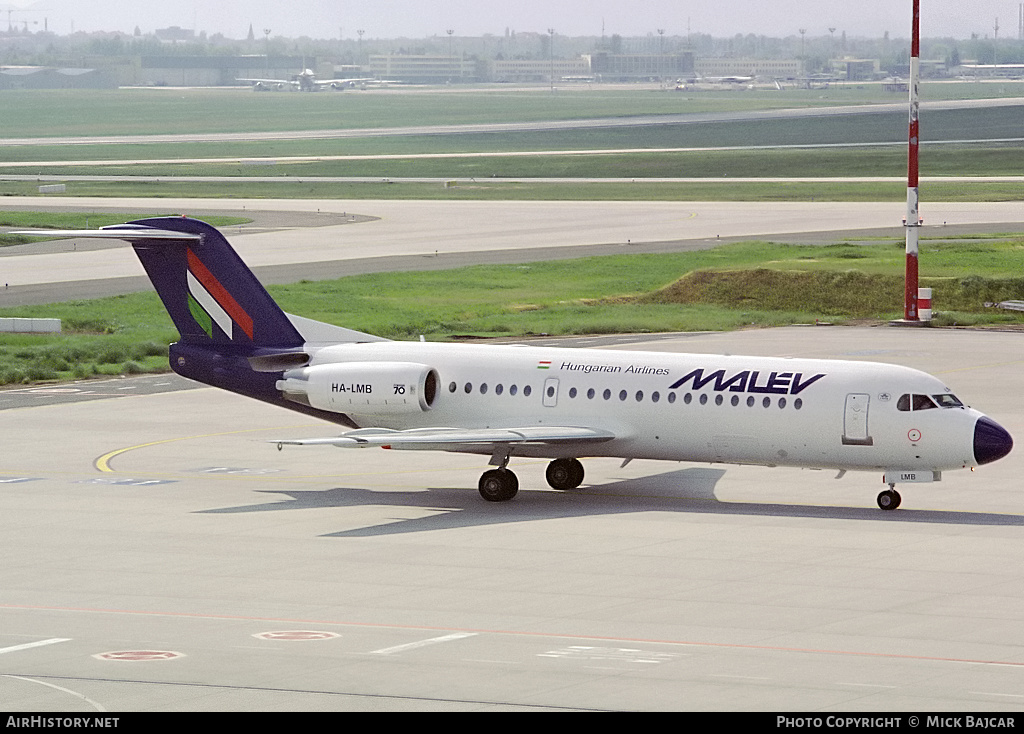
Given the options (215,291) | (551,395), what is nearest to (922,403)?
(551,395)

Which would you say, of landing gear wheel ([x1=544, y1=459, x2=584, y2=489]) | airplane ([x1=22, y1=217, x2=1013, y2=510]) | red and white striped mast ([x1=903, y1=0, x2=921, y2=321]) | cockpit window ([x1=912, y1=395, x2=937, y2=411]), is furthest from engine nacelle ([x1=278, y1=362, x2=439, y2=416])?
red and white striped mast ([x1=903, y1=0, x2=921, y2=321])

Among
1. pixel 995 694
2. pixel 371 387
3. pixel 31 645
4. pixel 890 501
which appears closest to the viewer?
pixel 995 694

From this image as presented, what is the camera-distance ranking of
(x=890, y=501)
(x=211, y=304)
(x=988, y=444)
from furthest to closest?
(x=211, y=304)
(x=890, y=501)
(x=988, y=444)

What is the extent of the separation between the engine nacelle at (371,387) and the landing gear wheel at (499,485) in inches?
96.6

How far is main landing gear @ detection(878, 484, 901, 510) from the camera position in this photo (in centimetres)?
3544

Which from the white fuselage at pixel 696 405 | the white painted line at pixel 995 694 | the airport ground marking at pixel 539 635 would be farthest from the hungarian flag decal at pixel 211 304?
the white painted line at pixel 995 694

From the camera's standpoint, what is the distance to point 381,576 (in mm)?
29203

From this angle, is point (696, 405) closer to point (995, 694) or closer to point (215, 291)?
point (215, 291)

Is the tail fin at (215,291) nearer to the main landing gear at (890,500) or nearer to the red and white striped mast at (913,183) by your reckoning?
the main landing gear at (890,500)

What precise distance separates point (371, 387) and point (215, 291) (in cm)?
515

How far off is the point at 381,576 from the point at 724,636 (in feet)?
23.4

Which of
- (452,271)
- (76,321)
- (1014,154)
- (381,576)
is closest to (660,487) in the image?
(381,576)

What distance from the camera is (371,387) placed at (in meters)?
38.2

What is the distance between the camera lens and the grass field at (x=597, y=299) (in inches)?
2613
